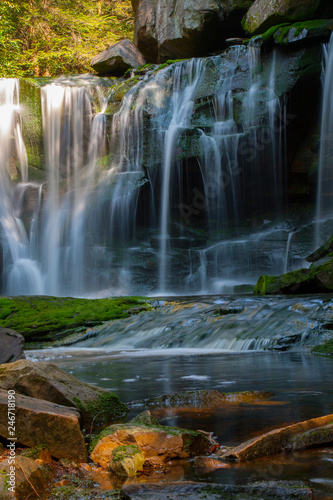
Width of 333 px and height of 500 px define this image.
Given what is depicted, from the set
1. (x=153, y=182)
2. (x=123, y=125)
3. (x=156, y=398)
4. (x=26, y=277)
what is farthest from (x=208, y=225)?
(x=156, y=398)

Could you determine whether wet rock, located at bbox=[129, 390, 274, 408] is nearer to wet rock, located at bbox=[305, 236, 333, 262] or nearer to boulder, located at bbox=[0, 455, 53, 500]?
boulder, located at bbox=[0, 455, 53, 500]

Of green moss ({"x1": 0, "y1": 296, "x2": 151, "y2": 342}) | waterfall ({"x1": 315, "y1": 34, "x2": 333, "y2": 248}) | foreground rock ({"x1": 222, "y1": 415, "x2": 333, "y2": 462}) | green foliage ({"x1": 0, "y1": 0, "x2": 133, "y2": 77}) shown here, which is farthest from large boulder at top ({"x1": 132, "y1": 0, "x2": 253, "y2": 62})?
foreground rock ({"x1": 222, "y1": 415, "x2": 333, "y2": 462})

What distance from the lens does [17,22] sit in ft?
97.9

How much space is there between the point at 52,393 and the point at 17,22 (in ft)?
103

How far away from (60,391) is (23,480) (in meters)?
1.28

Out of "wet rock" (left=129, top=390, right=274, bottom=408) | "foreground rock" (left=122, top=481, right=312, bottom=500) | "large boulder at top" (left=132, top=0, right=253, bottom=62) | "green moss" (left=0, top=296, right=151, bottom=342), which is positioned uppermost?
"large boulder at top" (left=132, top=0, right=253, bottom=62)

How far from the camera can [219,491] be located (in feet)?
6.37

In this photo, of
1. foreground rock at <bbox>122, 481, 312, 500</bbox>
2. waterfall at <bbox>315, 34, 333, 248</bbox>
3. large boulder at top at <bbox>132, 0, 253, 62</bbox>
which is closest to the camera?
foreground rock at <bbox>122, 481, 312, 500</bbox>

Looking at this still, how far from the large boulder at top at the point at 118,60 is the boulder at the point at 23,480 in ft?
80.5

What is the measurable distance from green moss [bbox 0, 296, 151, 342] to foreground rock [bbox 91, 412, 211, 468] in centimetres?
819

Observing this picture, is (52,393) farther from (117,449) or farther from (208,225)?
(208,225)

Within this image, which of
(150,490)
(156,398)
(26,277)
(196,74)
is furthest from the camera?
(196,74)

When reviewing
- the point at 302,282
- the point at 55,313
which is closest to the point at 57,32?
the point at 55,313

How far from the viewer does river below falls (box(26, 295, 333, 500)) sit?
2.33m
